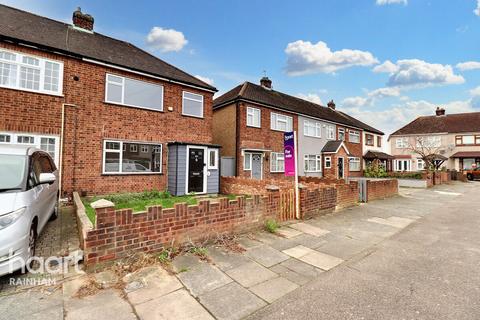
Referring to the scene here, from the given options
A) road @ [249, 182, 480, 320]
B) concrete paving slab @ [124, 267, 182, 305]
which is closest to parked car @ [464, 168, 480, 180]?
road @ [249, 182, 480, 320]

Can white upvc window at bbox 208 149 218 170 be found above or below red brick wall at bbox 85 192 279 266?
above

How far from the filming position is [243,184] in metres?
11.0

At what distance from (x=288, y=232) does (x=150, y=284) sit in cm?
374

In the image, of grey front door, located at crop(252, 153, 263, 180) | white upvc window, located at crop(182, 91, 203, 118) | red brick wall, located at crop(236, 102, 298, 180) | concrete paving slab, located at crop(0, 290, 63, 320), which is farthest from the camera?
grey front door, located at crop(252, 153, 263, 180)

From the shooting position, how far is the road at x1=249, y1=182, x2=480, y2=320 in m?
2.85

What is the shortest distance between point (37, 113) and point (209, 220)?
789 cm

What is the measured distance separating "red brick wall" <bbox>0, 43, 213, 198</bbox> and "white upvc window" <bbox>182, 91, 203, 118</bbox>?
995 mm

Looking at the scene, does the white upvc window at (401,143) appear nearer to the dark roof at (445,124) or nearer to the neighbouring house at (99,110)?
the dark roof at (445,124)

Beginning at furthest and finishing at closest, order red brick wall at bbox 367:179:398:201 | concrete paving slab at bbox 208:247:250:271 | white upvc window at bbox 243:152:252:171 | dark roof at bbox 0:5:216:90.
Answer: white upvc window at bbox 243:152:252:171 → red brick wall at bbox 367:179:398:201 → dark roof at bbox 0:5:216:90 → concrete paving slab at bbox 208:247:250:271

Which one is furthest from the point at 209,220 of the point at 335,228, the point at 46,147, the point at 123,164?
the point at 46,147

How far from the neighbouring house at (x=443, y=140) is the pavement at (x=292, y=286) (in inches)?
1353

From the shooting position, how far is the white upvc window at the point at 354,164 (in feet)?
78.5

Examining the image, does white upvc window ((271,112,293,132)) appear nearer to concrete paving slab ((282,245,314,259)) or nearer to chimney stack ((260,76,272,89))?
chimney stack ((260,76,272,89))

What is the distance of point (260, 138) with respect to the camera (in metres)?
16.0
